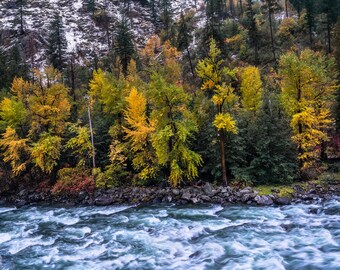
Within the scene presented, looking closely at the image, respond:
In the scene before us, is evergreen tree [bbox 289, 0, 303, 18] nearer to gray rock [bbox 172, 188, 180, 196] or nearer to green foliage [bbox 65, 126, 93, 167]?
green foliage [bbox 65, 126, 93, 167]

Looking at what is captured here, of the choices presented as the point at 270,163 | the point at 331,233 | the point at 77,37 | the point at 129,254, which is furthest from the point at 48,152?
the point at 77,37

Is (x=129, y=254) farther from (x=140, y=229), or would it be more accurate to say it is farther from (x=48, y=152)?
(x=48, y=152)

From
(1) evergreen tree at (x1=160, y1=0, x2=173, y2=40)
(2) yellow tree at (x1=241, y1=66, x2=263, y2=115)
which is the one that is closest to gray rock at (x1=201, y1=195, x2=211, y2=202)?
(2) yellow tree at (x1=241, y1=66, x2=263, y2=115)

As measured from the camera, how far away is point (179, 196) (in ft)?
85.5

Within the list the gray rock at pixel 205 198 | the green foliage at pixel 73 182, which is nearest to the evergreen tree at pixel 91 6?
the green foliage at pixel 73 182

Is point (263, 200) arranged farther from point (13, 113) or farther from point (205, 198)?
point (13, 113)

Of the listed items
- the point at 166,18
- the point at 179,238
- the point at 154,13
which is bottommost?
the point at 179,238

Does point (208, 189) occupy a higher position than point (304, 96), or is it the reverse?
point (304, 96)

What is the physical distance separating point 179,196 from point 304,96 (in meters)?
14.6

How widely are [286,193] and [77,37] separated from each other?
75.5 m

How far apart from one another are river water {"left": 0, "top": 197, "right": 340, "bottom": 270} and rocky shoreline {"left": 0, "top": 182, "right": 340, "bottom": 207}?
4.03 feet

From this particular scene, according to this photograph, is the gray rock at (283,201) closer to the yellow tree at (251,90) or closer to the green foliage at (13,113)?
the yellow tree at (251,90)

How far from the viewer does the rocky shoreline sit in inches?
909

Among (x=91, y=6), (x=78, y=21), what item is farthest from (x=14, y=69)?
(x=91, y=6)
